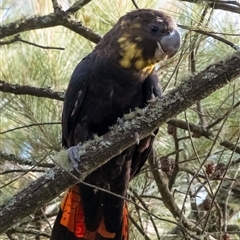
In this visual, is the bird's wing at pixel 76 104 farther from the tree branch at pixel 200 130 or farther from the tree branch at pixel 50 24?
the tree branch at pixel 200 130

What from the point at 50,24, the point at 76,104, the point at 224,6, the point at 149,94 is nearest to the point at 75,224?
the point at 76,104

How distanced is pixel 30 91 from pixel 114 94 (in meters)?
0.37

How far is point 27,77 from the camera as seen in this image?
7.95 ft

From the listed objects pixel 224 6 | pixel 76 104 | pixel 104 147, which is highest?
pixel 224 6

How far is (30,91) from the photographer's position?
7.32ft

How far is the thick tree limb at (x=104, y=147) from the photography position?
5.10ft

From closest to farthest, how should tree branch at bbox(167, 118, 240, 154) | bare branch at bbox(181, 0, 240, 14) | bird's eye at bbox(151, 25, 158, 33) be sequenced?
bare branch at bbox(181, 0, 240, 14) < bird's eye at bbox(151, 25, 158, 33) < tree branch at bbox(167, 118, 240, 154)

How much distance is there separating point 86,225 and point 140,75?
1.91 ft

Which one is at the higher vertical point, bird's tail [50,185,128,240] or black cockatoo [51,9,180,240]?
black cockatoo [51,9,180,240]

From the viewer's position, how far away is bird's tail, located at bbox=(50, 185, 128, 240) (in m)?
2.12

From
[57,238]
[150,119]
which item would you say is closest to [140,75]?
[150,119]

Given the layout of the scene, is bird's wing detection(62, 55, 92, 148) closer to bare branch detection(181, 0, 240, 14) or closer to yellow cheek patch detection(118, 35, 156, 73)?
yellow cheek patch detection(118, 35, 156, 73)

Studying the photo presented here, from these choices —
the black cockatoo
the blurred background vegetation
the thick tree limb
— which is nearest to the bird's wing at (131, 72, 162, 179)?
the black cockatoo

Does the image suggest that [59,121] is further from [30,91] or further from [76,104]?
[76,104]
